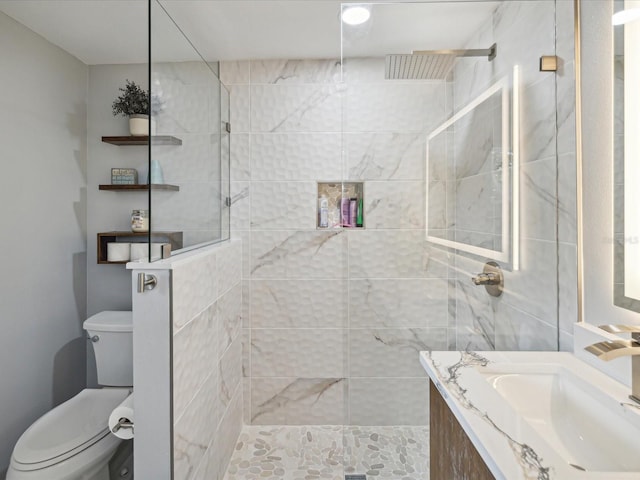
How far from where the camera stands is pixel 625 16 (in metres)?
1.01

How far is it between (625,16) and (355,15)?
849 millimetres

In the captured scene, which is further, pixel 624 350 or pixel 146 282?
pixel 146 282

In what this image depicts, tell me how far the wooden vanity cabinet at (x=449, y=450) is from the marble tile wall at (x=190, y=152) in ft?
3.95

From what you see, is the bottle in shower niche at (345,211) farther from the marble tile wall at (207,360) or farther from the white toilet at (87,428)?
the white toilet at (87,428)

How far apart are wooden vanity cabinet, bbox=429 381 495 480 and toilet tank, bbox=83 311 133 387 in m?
1.80

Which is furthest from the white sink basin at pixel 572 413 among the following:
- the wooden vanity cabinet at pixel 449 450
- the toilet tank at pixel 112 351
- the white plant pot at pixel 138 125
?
the white plant pot at pixel 138 125

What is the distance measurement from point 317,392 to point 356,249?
1.29 m

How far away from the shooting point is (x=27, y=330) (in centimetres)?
207

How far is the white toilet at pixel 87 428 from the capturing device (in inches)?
62.4

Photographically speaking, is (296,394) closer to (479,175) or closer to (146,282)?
(146,282)

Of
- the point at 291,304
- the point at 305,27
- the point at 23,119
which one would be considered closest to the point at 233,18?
the point at 305,27

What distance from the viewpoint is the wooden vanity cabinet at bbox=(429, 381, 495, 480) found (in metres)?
0.81

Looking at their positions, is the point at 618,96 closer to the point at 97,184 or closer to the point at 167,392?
the point at 167,392

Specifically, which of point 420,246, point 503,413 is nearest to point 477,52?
point 420,246
